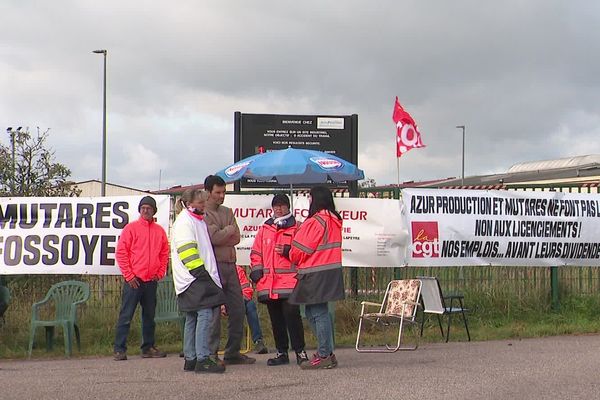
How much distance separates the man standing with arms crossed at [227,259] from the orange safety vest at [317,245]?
32.9 inches

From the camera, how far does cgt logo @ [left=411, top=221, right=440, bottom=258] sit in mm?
12102

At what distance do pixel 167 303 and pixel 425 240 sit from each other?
3.81 metres

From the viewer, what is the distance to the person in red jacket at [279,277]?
8.77 m

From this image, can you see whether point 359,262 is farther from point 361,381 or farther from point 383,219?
point 361,381

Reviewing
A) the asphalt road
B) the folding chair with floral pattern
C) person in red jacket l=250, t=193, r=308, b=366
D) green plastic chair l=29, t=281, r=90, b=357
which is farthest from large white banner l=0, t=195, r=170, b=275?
the folding chair with floral pattern

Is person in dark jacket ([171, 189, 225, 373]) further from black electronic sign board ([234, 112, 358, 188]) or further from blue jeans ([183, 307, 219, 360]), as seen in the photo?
black electronic sign board ([234, 112, 358, 188])

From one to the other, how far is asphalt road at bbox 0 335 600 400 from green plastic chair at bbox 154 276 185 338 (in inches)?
34.8

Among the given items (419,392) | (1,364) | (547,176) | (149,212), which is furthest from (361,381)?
(547,176)

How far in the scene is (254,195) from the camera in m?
11.7


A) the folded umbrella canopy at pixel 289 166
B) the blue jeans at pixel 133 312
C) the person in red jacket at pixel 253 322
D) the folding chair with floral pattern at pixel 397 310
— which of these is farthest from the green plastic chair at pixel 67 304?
the folding chair with floral pattern at pixel 397 310

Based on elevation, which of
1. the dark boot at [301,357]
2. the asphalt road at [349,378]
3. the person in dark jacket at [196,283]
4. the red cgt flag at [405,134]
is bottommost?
the asphalt road at [349,378]

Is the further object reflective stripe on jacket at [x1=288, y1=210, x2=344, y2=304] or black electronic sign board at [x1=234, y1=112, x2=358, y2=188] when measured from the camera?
black electronic sign board at [x1=234, y1=112, x2=358, y2=188]

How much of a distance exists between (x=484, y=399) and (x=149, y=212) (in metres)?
4.77

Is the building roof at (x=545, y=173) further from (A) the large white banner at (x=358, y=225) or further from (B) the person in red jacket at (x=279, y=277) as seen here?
(B) the person in red jacket at (x=279, y=277)
